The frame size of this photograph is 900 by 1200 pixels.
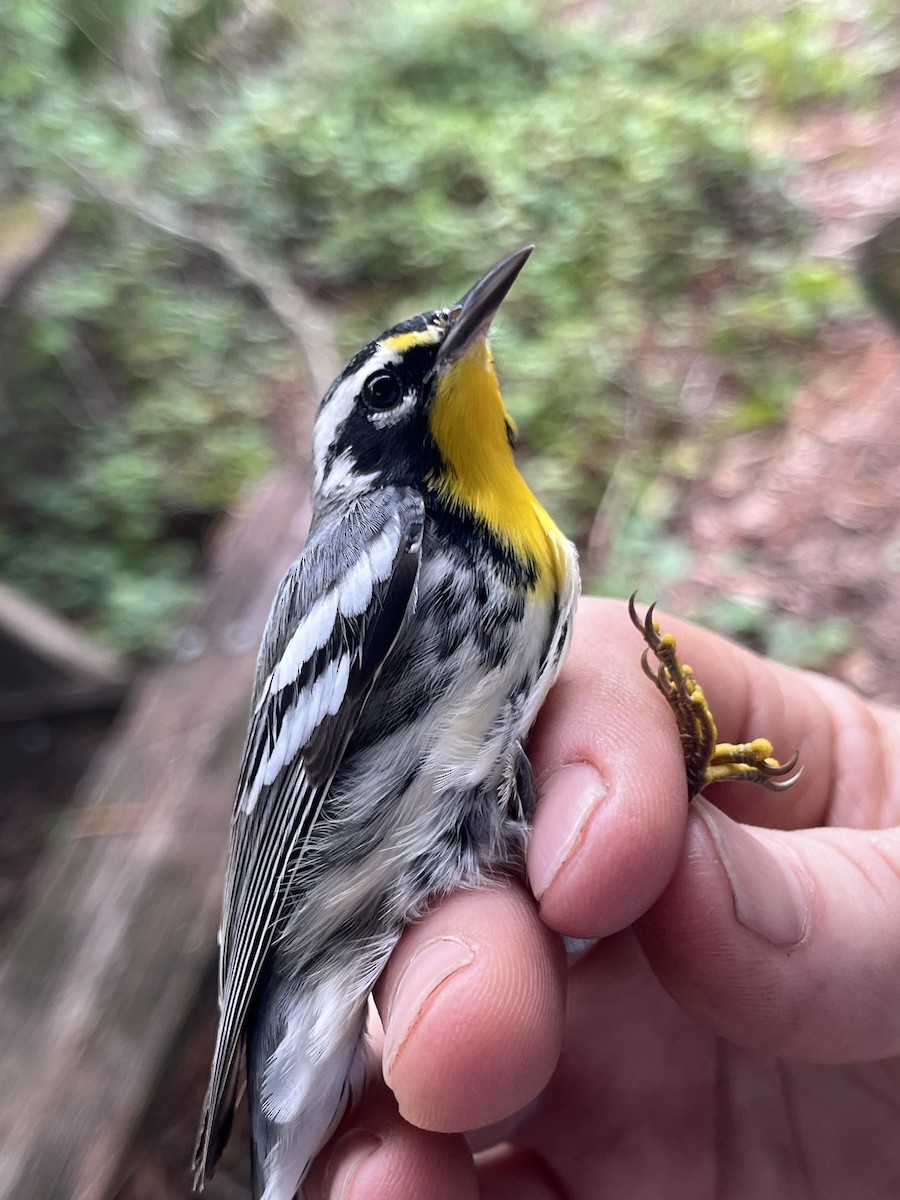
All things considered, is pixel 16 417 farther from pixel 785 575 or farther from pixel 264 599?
pixel 785 575

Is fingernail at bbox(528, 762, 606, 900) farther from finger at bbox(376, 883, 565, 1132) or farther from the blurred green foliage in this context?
the blurred green foliage

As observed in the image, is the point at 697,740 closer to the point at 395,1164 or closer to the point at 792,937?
the point at 792,937

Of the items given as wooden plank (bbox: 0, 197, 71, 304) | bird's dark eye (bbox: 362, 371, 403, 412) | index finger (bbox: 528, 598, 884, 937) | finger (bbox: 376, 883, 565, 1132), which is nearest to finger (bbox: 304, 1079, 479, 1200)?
finger (bbox: 376, 883, 565, 1132)

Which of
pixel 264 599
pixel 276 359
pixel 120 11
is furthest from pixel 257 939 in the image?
pixel 120 11

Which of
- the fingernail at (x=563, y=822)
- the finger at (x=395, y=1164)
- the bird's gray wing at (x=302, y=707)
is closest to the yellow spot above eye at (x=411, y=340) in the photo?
the bird's gray wing at (x=302, y=707)

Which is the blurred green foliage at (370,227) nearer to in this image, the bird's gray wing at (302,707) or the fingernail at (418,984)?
the bird's gray wing at (302,707)

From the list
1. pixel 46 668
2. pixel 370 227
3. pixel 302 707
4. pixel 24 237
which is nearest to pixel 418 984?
pixel 302 707
